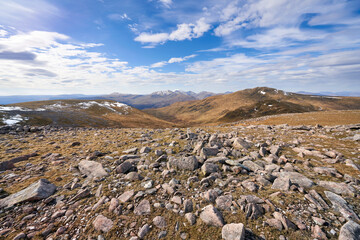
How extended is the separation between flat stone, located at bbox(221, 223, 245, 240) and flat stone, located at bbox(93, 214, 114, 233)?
4.33m

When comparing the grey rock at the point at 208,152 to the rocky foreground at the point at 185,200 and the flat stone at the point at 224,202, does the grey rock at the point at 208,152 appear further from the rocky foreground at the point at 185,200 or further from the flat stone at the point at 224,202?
the flat stone at the point at 224,202

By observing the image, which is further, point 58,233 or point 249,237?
point 58,233

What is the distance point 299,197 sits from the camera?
6.22 metres

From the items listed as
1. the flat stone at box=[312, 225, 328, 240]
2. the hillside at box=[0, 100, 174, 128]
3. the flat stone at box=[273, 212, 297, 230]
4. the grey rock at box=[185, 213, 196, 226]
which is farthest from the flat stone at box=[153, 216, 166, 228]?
the hillside at box=[0, 100, 174, 128]

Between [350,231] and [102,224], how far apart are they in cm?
897

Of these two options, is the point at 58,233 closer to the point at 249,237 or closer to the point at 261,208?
the point at 249,237

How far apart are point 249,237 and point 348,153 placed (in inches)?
559

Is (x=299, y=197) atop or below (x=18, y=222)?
atop

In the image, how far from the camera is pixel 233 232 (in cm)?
465

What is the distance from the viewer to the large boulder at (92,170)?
29.6 ft

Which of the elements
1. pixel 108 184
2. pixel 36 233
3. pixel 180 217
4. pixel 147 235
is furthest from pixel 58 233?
pixel 180 217

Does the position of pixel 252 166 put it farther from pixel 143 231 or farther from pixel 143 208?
pixel 143 231

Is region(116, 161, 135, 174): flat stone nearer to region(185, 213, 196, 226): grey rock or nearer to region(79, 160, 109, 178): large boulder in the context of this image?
region(79, 160, 109, 178): large boulder

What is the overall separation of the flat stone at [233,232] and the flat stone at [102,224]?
433cm
